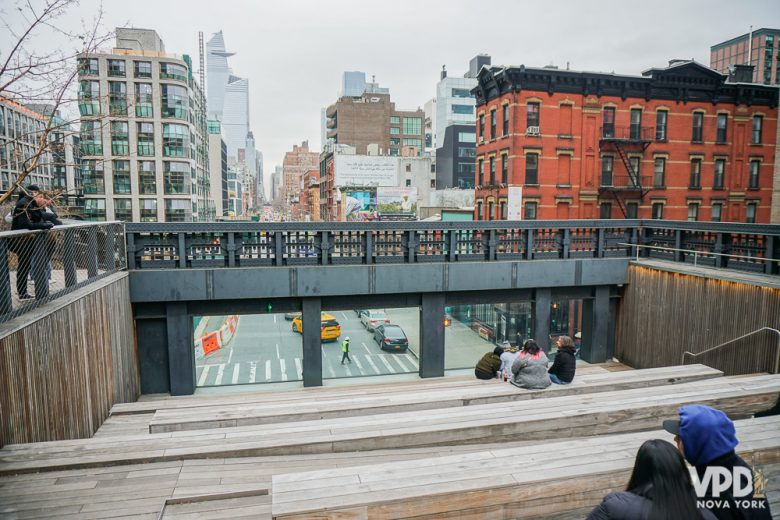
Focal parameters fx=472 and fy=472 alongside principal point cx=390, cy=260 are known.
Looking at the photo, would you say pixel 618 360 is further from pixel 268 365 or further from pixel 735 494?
pixel 735 494

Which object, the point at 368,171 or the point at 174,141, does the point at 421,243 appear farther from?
the point at 368,171

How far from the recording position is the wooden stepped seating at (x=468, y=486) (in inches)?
158

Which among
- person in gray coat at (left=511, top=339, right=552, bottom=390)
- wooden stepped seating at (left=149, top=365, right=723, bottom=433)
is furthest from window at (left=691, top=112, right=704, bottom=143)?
person in gray coat at (left=511, top=339, right=552, bottom=390)

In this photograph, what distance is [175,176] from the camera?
191ft

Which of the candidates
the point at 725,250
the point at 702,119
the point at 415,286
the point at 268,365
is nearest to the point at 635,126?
the point at 702,119

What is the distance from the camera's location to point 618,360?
47.5ft

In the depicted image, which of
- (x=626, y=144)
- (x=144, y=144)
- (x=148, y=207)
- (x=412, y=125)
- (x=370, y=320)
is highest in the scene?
(x=412, y=125)

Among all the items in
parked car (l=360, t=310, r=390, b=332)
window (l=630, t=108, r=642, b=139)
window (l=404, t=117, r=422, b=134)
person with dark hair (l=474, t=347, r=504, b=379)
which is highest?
window (l=404, t=117, r=422, b=134)

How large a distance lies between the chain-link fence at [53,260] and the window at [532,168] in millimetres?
28001

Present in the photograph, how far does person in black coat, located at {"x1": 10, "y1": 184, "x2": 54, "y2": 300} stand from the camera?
7.02 meters

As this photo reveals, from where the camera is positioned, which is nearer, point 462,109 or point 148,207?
point 148,207

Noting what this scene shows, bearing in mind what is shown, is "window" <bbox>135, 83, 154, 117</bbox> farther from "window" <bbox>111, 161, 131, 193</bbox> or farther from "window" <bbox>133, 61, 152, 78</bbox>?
"window" <bbox>111, 161, 131, 193</bbox>

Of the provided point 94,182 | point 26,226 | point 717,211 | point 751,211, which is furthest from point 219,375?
point 94,182

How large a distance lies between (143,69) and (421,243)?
5793cm
